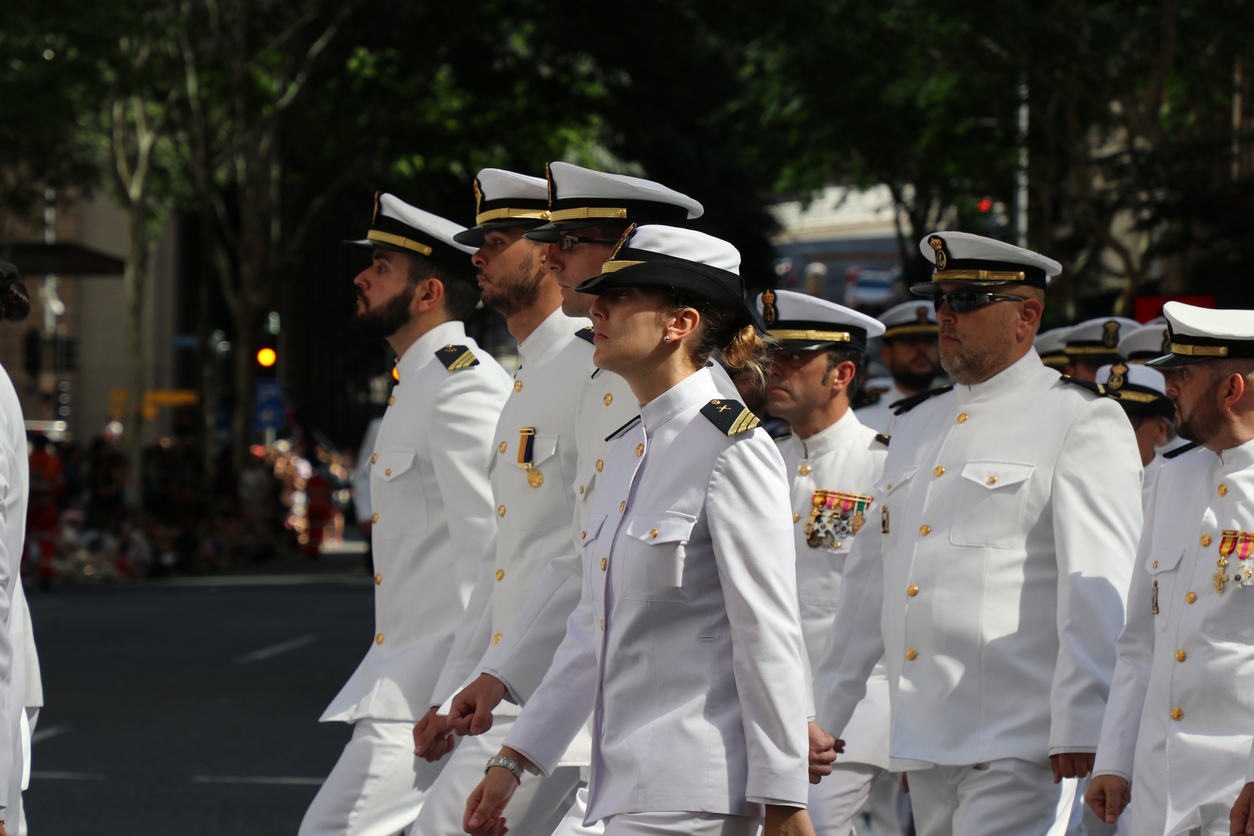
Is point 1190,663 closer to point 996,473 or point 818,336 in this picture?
point 996,473

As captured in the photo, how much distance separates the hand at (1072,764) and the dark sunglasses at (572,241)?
1683 millimetres

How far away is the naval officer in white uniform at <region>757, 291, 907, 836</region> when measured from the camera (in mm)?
5543

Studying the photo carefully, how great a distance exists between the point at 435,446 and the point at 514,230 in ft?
2.21

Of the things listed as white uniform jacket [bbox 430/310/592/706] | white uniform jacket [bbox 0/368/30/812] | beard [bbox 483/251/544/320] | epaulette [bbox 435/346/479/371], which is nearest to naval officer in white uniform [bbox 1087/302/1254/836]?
white uniform jacket [bbox 430/310/592/706]

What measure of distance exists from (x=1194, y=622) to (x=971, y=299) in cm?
115

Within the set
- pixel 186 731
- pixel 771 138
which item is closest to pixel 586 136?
pixel 771 138

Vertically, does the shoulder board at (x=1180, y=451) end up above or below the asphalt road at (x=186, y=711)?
above

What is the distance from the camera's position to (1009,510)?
173 inches

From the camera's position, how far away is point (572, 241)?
13.0 feet

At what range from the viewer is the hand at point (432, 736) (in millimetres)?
4004

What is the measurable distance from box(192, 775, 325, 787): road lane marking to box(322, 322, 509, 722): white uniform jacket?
4.09 m

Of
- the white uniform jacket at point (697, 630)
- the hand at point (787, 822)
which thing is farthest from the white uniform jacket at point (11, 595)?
the hand at point (787, 822)

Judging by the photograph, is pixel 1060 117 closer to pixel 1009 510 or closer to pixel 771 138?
pixel 771 138

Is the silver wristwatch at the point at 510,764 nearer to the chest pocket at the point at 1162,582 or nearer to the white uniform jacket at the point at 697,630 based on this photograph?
the white uniform jacket at the point at 697,630
